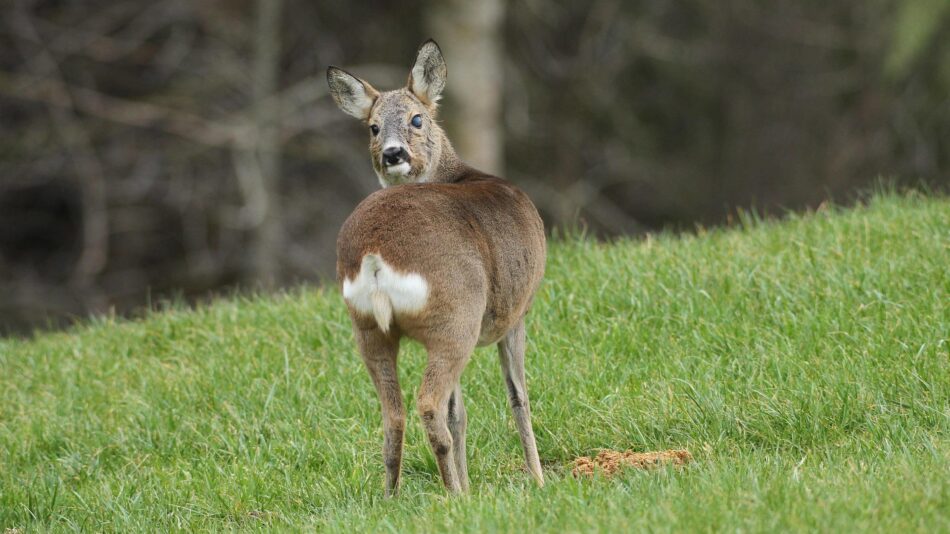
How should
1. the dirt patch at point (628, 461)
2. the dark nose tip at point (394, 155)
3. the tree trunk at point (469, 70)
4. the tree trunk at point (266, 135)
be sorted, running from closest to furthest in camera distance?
the dirt patch at point (628, 461) < the dark nose tip at point (394, 155) < the tree trunk at point (469, 70) < the tree trunk at point (266, 135)

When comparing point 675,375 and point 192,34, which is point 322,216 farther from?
point 675,375

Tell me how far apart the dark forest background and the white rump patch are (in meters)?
6.17

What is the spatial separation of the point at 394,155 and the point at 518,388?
1089mm

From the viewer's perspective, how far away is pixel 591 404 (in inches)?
243

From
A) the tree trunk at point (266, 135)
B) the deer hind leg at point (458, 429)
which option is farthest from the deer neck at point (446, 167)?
the tree trunk at point (266, 135)

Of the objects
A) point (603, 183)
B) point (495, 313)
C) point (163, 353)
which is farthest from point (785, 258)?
point (603, 183)

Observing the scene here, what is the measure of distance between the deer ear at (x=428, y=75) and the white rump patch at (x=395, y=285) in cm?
141

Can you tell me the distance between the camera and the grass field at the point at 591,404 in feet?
15.7

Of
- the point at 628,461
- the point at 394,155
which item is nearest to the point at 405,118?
the point at 394,155

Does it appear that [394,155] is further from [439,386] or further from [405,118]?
[439,386]

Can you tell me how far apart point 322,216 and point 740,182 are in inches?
266

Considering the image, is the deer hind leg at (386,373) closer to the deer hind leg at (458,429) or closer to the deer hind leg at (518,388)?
the deer hind leg at (458,429)

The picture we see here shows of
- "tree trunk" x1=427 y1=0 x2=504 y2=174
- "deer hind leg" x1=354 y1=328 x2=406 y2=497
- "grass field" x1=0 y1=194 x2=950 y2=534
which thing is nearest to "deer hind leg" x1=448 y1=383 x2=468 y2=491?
"grass field" x1=0 y1=194 x2=950 y2=534

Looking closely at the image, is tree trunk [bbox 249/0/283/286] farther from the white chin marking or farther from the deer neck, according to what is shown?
the white chin marking
